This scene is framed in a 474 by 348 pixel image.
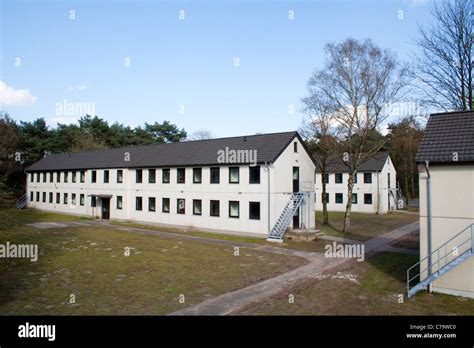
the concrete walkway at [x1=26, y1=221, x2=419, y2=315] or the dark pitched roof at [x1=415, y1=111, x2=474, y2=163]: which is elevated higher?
the dark pitched roof at [x1=415, y1=111, x2=474, y2=163]

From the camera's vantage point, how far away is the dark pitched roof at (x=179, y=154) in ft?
84.7

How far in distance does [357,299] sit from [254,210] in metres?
13.9

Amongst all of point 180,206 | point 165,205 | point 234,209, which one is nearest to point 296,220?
point 234,209

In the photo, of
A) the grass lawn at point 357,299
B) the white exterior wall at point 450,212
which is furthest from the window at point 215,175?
the white exterior wall at point 450,212

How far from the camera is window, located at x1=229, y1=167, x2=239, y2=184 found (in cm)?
2603

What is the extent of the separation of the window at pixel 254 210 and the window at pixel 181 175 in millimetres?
7367

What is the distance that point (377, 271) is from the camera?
15242 millimetres

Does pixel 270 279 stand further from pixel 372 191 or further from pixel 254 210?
pixel 372 191

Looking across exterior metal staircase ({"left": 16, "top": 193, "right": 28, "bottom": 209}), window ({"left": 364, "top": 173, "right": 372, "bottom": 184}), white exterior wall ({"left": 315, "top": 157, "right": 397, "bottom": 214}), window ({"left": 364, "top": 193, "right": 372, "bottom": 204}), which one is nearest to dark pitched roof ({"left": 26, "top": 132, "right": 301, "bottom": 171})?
exterior metal staircase ({"left": 16, "top": 193, "right": 28, "bottom": 209})

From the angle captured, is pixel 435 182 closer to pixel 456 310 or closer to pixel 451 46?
pixel 456 310

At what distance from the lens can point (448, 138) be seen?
12.5 metres

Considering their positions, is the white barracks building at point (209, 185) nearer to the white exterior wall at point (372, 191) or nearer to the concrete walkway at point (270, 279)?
the concrete walkway at point (270, 279)

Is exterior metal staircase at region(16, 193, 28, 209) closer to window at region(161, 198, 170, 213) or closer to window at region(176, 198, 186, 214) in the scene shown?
window at region(161, 198, 170, 213)

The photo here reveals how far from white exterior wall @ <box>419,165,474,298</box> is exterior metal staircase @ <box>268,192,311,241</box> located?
1115 cm
